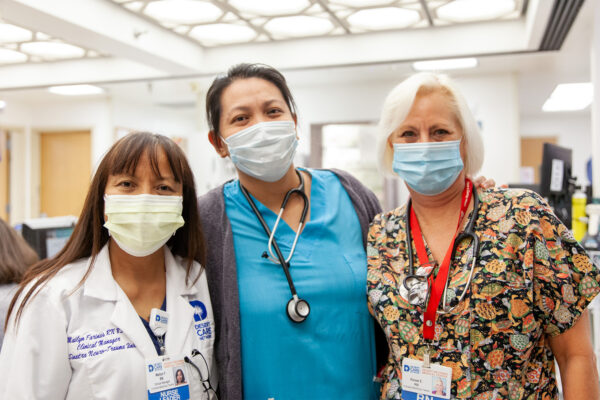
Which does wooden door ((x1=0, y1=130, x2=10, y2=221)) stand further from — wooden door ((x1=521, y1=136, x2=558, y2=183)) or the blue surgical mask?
wooden door ((x1=521, y1=136, x2=558, y2=183))

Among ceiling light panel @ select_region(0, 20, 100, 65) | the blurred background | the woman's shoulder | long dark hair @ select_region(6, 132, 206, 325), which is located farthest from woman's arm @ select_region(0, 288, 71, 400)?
ceiling light panel @ select_region(0, 20, 100, 65)

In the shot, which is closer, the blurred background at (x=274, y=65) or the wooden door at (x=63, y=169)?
the blurred background at (x=274, y=65)

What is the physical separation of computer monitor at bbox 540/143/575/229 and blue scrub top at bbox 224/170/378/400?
2363 millimetres

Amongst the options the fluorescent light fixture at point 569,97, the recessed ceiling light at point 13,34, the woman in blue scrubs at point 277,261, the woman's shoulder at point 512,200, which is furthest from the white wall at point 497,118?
the woman's shoulder at point 512,200

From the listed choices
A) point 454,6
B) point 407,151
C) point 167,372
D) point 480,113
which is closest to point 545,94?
point 480,113

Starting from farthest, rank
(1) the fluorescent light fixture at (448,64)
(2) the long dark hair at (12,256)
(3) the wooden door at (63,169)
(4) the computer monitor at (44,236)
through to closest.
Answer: (3) the wooden door at (63,169) → (1) the fluorescent light fixture at (448,64) → (4) the computer monitor at (44,236) → (2) the long dark hair at (12,256)

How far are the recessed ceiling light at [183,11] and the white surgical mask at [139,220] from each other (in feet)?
12.2

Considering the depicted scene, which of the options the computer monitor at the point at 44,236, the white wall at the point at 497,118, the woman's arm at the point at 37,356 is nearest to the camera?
the woman's arm at the point at 37,356

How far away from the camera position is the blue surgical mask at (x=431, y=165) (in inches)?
55.9

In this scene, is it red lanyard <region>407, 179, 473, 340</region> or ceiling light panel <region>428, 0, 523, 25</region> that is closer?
red lanyard <region>407, 179, 473, 340</region>

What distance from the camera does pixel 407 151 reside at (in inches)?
57.5

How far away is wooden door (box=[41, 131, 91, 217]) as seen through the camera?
838 centimetres

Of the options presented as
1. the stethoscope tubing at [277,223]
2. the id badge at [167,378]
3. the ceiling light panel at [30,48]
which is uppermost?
the ceiling light panel at [30,48]

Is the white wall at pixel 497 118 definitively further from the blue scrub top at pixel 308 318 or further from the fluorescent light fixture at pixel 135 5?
the blue scrub top at pixel 308 318
